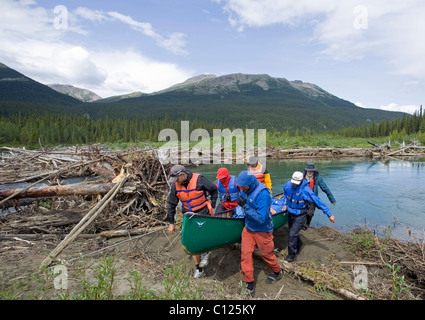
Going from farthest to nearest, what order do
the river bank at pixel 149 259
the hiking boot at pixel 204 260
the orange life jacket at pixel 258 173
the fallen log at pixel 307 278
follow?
the orange life jacket at pixel 258 173
the hiking boot at pixel 204 260
the fallen log at pixel 307 278
the river bank at pixel 149 259

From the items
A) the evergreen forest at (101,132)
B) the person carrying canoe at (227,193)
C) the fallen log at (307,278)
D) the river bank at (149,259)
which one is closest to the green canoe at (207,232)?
the river bank at (149,259)

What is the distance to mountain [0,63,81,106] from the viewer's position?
169 metres

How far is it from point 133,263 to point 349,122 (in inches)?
6798

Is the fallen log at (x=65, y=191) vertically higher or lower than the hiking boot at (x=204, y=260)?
higher

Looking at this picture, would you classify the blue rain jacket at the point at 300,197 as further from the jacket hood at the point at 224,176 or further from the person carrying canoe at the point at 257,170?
the jacket hood at the point at 224,176

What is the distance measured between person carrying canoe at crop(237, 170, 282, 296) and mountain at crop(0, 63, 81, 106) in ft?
632

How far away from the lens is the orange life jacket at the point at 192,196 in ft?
18.0

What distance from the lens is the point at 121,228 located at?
7688mm

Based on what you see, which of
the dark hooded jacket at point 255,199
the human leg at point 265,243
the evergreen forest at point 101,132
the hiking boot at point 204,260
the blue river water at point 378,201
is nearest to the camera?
the dark hooded jacket at point 255,199

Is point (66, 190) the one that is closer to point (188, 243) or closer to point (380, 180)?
point (188, 243)

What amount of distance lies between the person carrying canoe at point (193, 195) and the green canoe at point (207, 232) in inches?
18.2

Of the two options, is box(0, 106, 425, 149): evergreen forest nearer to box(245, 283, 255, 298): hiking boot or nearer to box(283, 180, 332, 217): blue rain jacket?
box(283, 180, 332, 217): blue rain jacket

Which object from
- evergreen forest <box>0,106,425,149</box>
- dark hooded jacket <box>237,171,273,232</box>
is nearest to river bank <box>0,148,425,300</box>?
dark hooded jacket <box>237,171,273,232</box>
